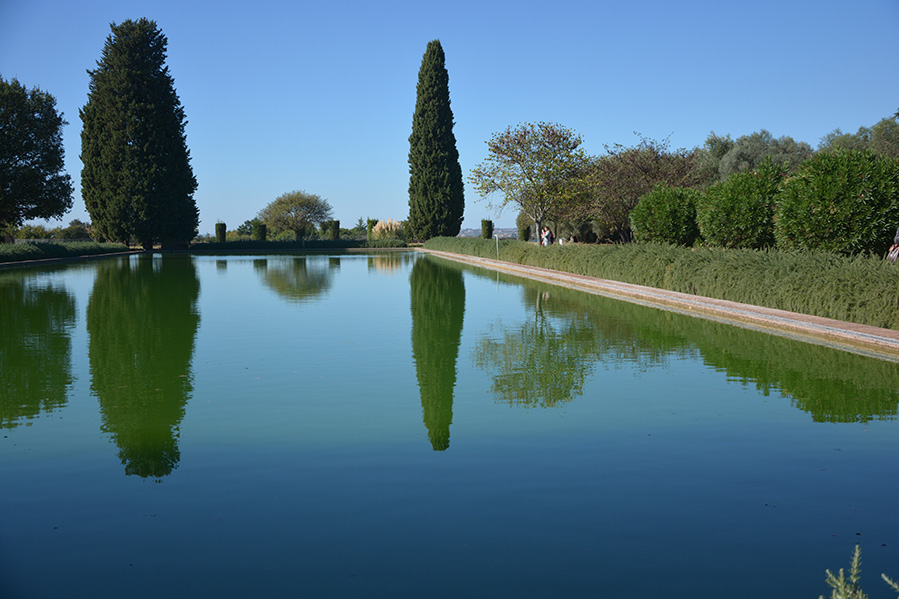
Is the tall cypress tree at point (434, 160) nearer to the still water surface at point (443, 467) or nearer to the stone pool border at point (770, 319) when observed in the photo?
the stone pool border at point (770, 319)

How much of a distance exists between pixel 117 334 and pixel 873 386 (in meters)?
11.3

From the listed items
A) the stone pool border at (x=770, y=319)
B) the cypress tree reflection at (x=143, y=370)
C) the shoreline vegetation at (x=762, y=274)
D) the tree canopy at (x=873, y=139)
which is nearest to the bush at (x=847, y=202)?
the shoreline vegetation at (x=762, y=274)

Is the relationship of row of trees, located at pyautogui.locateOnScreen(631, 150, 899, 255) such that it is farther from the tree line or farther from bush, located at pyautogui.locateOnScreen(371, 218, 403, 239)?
bush, located at pyautogui.locateOnScreen(371, 218, 403, 239)

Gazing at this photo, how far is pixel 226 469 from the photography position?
5645 mm

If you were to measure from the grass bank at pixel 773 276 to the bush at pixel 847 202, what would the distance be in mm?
669

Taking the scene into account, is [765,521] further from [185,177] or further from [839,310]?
[185,177]

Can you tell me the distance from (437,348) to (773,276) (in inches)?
308

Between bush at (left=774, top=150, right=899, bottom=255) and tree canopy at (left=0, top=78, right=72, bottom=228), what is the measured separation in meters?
42.9

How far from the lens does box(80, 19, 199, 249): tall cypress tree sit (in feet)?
176

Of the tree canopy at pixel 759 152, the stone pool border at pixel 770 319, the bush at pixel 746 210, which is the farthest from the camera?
the tree canopy at pixel 759 152

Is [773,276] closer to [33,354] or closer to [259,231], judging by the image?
[33,354]

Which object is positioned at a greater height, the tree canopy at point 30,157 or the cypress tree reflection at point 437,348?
the tree canopy at point 30,157

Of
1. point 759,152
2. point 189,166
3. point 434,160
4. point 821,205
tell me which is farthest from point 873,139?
point 189,166

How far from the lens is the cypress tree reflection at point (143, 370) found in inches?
248
